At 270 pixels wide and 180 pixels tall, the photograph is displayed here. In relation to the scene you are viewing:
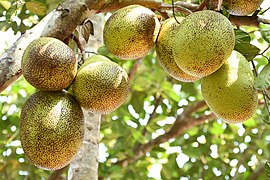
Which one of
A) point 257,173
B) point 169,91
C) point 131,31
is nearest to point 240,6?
point 131,31

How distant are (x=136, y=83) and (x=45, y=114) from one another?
5.13ft

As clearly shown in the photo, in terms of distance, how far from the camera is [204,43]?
3.59 feet

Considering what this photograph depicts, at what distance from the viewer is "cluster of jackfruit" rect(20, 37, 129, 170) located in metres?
1.10

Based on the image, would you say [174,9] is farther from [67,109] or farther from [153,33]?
[67,109]

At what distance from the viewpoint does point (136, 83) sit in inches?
105

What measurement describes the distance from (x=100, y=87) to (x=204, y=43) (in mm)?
250

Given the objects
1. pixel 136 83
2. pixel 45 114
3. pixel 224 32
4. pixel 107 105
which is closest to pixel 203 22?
pixel 224 32

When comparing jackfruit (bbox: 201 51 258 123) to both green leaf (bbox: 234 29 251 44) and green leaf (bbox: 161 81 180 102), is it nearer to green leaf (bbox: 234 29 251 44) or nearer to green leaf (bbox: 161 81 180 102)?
green leaf (bbox: 234 29 251 44)

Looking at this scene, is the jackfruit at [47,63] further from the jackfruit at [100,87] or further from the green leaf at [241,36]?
the green leaf at [241,36]

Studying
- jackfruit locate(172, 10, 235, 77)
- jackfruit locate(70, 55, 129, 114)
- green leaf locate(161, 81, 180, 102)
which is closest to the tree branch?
jackfruit locate(70, 55, 129, 114)

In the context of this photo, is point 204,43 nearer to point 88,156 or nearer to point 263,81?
point 263,81

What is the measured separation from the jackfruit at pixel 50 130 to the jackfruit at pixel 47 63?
0.04m

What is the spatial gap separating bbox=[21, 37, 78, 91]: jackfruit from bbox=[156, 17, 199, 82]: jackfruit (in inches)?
8.6

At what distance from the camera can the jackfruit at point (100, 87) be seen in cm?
114
